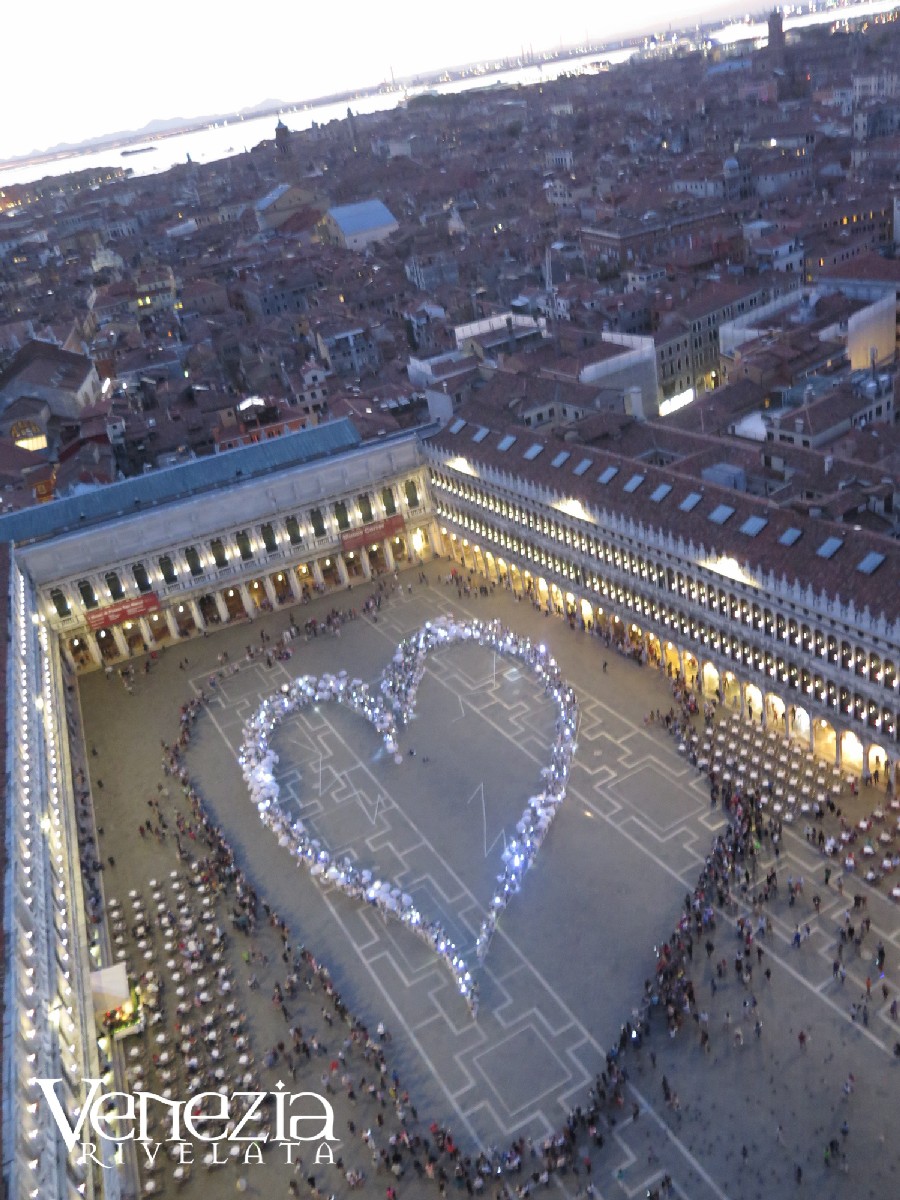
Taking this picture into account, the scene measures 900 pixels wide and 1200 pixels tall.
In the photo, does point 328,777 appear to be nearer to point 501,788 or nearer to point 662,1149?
point 501,788

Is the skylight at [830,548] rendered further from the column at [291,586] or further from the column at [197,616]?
the column at [197,616]

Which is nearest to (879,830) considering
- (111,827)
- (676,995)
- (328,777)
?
(676,995)

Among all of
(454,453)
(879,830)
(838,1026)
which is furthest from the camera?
(454,453)

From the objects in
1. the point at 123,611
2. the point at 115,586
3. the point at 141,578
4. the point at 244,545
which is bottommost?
the point at 123,611

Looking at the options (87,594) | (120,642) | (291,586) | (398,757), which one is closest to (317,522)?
(291,586)

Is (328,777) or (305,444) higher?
(305,444)

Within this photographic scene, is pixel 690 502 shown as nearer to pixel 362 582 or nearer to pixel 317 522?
pixel 362 582

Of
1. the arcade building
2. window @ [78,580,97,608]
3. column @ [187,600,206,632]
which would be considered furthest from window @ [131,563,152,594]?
column @ [187,600,206,632]
